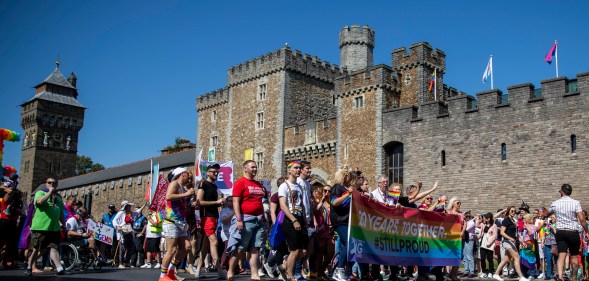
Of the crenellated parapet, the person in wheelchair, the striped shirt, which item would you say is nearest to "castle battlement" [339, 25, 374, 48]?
the crenellated parapet

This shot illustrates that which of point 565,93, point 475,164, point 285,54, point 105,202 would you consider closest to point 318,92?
point 285,54

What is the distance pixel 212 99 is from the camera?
41.3 m

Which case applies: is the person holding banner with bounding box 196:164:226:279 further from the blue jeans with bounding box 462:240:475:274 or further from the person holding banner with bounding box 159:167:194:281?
the blue jeans with bounding box 462:240:475:274

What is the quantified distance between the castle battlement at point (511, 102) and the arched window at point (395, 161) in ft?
4.13

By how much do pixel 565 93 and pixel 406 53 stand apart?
385 inches

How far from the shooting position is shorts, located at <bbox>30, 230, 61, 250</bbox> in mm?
11086

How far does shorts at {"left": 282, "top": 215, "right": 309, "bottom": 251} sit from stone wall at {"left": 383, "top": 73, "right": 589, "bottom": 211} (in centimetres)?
1539

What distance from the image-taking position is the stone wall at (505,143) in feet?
73.5

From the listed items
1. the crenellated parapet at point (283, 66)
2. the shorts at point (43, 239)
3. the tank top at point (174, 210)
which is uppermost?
the crenellated parapet at point (283, 66)

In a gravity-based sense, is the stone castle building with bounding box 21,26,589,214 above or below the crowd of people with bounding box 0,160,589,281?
above

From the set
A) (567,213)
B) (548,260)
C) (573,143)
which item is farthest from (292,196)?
(573,143)

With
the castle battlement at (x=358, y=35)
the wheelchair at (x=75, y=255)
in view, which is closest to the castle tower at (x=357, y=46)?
the castle battlement at (x=358, y=35)

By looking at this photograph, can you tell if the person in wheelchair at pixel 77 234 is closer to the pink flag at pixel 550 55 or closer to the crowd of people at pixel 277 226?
the crowd of people at pixel 277 226

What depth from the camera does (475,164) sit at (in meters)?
25.0
